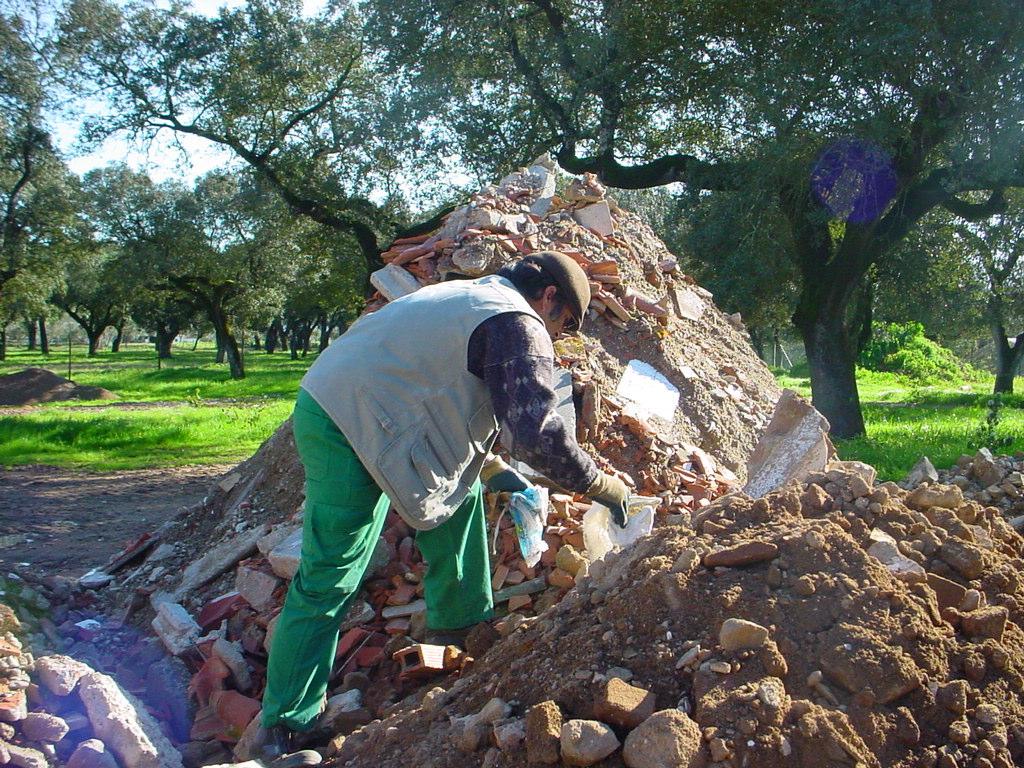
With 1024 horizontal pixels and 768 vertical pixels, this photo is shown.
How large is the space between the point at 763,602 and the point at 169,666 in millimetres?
2724

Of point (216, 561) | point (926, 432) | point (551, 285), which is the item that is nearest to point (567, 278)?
point (551, 285)

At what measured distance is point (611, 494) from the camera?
11.1ft

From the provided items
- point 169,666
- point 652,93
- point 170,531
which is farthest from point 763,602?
point 652,93

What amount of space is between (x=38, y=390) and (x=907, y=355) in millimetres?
24750

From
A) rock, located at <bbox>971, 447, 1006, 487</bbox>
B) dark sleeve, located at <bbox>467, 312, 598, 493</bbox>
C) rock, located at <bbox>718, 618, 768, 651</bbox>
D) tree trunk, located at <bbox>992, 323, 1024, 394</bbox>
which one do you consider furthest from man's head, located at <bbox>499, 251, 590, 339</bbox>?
tree trunk, located at <bbox>992, 323, 1024, 394</bbox>

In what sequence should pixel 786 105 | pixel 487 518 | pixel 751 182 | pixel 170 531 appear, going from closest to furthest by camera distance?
pixel 487 518
pixel 170 531
pixel 786 105
pixel 751 182

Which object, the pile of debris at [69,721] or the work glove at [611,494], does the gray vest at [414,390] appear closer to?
the work glove at [611,494]

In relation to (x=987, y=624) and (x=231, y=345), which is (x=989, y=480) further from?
(x=231, y=345)

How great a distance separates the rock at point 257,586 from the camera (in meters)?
4.01

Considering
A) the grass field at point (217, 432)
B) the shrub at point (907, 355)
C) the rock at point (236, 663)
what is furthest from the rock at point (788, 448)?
the shrub at point (907, 355)

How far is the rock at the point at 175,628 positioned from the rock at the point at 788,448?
9.54 feet

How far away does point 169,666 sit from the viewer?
3854mm

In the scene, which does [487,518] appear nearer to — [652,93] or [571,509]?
[571,509]

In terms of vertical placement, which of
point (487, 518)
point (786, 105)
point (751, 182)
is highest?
point (786, 105)
